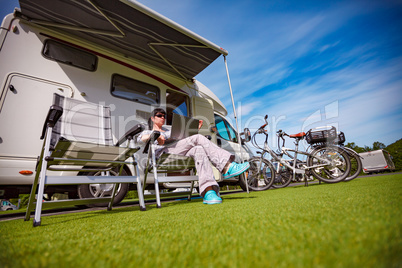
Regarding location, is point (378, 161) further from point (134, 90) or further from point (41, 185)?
point (41, 185)

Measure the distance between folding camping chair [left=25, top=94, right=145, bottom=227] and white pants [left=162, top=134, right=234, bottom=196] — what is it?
557 millimetres

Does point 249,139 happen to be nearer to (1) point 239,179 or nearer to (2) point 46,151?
(1) point 239,179

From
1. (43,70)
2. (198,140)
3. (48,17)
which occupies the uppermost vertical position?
(48,17)

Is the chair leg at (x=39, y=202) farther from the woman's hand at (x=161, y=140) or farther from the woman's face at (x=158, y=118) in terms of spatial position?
the woman's face at (x=158, y=118)

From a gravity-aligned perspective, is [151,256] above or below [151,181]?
below

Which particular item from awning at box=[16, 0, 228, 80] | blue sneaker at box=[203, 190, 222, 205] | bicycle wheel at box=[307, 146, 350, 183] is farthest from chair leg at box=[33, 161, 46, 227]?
bicycle wheel at box=[307, 146, 350, 183]

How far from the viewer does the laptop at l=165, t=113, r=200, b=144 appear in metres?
2.15

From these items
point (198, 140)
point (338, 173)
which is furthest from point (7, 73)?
point (338, 173)

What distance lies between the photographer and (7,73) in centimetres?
215

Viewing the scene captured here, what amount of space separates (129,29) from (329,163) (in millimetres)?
4219

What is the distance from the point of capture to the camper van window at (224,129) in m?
4.50

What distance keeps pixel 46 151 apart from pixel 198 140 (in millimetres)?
1392

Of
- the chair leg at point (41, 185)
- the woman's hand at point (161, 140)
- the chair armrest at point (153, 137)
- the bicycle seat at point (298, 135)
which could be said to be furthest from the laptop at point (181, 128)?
the bicycle seat at point (298, 135)

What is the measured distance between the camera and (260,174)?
416cm
